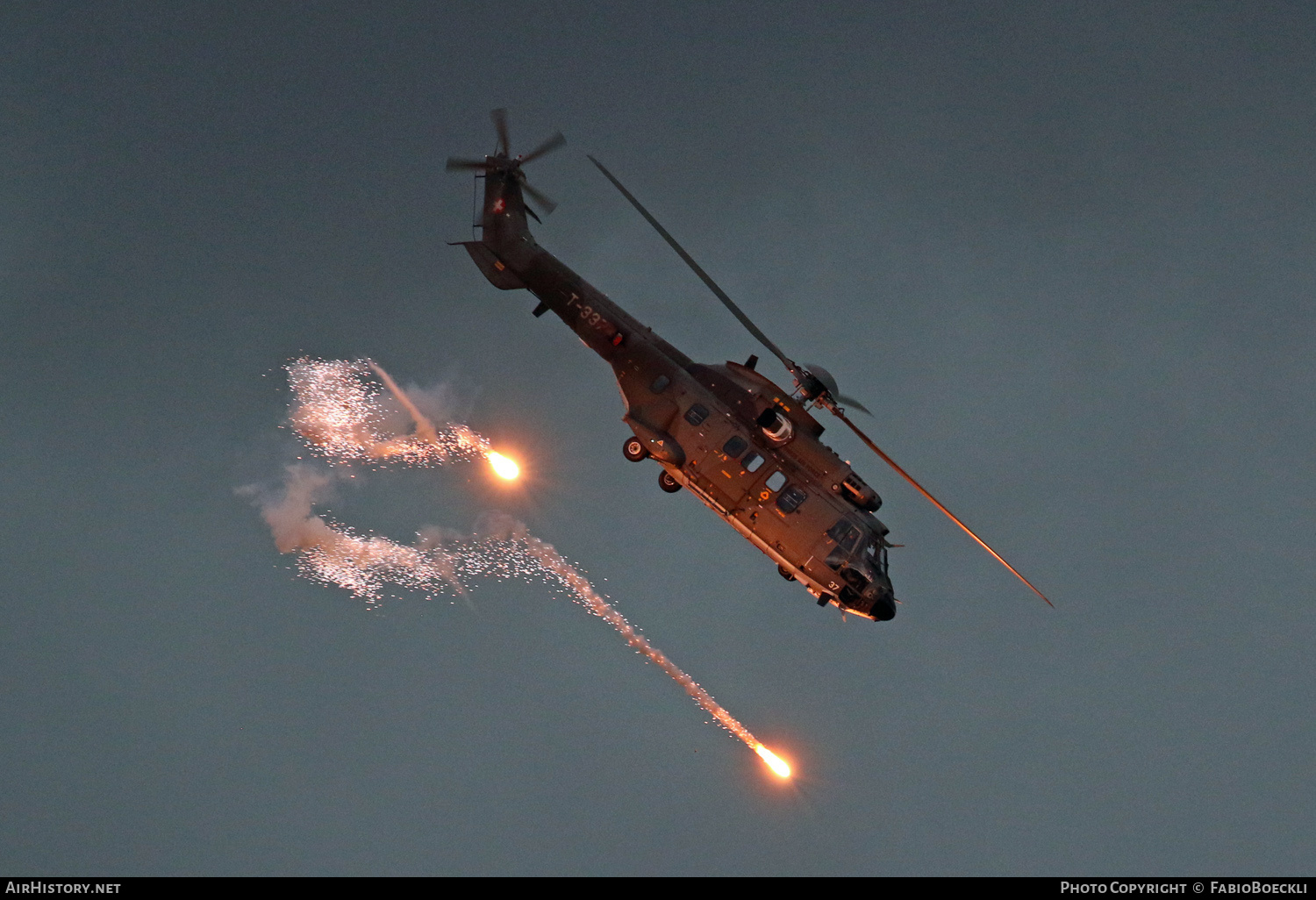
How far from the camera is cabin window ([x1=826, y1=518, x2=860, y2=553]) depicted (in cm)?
4206

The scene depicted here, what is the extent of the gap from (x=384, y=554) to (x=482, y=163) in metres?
20.9

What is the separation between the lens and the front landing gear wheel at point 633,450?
4525 cm

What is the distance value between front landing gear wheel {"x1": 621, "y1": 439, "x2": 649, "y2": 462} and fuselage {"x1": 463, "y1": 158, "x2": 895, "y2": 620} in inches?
17.1

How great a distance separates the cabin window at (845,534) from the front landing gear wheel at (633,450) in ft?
28.7

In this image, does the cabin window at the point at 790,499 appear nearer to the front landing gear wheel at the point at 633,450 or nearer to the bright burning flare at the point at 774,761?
the front landing gear wheel at the point at 633,450

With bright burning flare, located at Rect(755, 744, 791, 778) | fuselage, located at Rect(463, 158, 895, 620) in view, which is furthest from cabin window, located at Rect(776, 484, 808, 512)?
bright burning flare, located at Rect(755, 744, 791, 778)

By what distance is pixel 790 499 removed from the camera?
1692 inches

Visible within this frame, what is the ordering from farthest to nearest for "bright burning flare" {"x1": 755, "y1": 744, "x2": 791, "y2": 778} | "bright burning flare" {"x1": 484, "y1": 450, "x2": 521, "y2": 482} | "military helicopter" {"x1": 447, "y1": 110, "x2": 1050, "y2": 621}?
"bright burning flare" {"x1": 484, "y1": 450, "x2": 521, "y2": 482} → "bright burning flare" {"x1": 755, "y1": 744, "x2": 791, "y2": 778} → "military helicopter" {"x1": 447, "y1": 110, "x2": 1050, "y2": 621}

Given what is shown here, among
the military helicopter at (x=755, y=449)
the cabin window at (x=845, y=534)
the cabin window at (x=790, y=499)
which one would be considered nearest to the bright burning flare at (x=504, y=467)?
the military helicopter at (x=755, y=449)

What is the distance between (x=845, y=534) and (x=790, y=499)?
2.63 meters

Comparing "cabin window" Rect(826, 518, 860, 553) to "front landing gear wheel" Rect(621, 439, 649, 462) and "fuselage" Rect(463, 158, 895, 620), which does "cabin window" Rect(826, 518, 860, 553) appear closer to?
"fuselage" Rect(463, 158, 895, 620)
